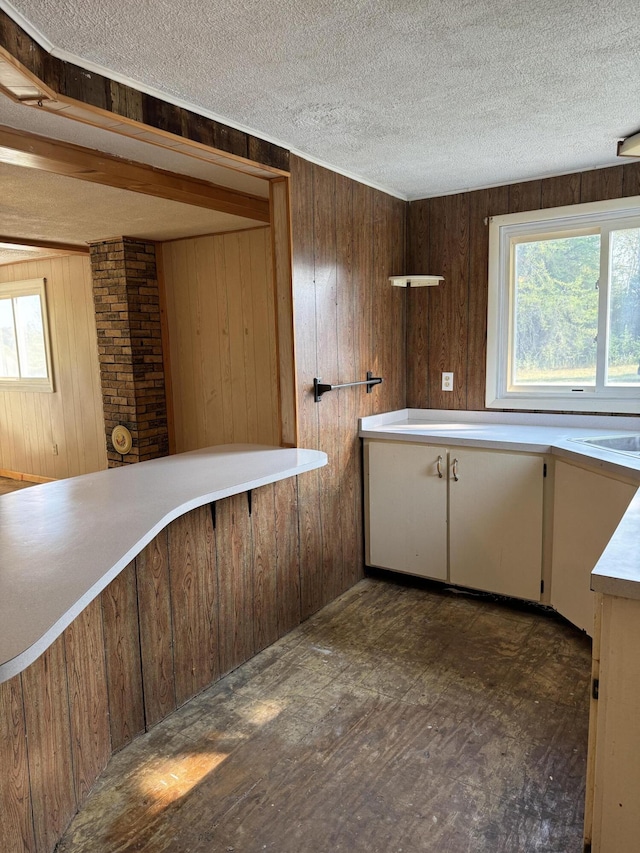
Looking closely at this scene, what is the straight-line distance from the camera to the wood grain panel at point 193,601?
232cm

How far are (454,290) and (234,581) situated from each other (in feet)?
7.18

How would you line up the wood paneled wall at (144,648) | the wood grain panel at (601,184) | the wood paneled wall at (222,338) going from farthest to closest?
the wood paneled wall at (222,338), the wood grain panel at (601,184), the wood paneled wall at (144,648)

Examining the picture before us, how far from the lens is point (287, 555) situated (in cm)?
293

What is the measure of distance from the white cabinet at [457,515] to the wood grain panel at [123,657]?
5.49ft

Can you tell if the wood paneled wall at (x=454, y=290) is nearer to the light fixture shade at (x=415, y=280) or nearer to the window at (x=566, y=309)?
the window at (x=566, y=309)

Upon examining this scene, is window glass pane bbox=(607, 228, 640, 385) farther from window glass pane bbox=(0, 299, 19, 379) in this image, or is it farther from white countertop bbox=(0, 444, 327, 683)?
window glass pane bbox=(0, 299, 19, 379)

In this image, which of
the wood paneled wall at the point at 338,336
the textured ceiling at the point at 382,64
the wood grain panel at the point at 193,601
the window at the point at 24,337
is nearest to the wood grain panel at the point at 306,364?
the wood paneled wall at the point at 338,336

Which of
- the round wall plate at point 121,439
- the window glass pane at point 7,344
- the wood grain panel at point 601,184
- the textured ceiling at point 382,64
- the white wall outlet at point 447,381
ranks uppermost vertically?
the textured ceiling at point 382,64

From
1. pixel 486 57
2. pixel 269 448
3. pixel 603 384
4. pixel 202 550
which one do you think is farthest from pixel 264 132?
pixel 603 384

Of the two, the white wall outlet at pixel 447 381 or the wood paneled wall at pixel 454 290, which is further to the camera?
the white wall outlet at pixel 447 381

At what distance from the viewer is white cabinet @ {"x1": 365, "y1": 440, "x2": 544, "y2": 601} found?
298 cm

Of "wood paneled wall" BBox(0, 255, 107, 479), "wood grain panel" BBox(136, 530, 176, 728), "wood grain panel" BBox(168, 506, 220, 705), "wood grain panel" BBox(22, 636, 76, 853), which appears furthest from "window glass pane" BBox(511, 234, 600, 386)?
"wood paneled wall" BBox(0, 255, 107, 479)

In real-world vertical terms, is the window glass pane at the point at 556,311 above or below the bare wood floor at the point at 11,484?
above

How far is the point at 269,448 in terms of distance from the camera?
296 centimetres
